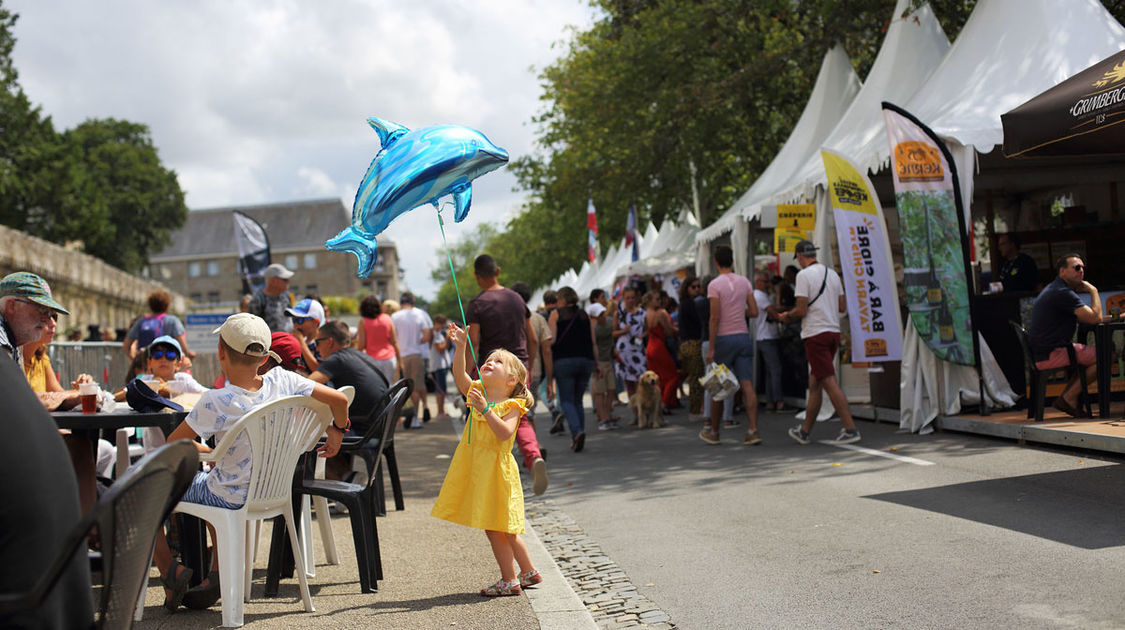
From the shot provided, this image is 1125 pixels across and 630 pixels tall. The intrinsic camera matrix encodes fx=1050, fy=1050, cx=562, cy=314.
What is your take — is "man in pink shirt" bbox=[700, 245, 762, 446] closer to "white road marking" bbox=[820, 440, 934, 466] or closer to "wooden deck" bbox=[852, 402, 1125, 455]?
"white road marking" bbox=[820, 440, 934, 466]

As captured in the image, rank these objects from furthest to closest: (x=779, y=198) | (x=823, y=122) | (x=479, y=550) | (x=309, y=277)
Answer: (x=309, y=277)
(x=823, y=122)
(x=779, y=198)
(x=479, y=550)

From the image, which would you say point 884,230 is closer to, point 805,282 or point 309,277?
point 805,282

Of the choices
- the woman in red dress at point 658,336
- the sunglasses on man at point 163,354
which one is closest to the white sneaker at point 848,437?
the woman in red dress at point 658,336

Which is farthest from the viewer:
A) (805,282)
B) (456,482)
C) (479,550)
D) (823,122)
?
(823,122)

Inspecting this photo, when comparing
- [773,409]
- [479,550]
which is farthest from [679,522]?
[773,409]

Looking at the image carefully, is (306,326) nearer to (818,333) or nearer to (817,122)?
(818,333)

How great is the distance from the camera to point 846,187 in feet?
37.9

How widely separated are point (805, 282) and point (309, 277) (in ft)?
364

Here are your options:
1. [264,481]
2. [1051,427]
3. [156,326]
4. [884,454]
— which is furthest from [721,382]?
[264,481]

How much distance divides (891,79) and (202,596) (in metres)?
12.4

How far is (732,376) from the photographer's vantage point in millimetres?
Result: 11297

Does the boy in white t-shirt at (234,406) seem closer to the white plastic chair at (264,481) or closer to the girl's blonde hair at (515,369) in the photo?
the white plastic chair at (264,481)

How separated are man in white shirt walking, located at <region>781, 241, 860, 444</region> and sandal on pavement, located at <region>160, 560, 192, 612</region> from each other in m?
6.87

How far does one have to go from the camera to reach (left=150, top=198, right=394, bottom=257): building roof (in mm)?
119250
